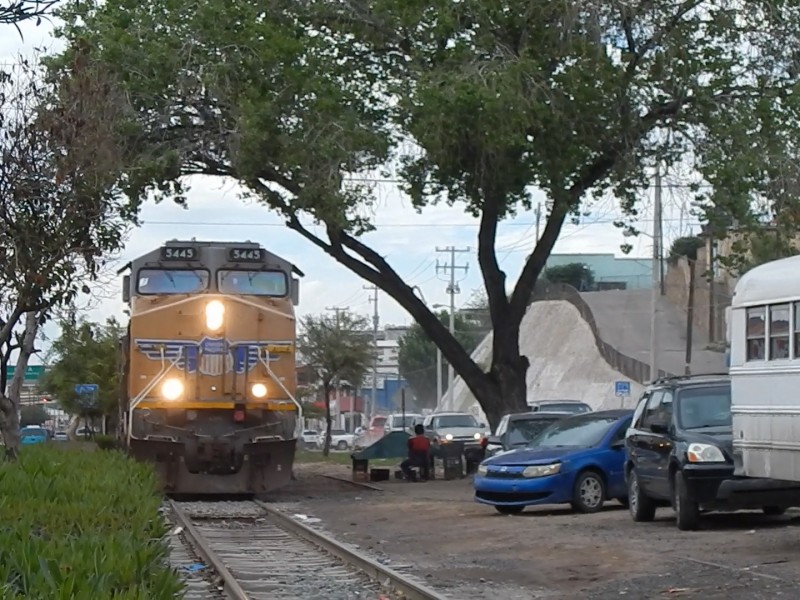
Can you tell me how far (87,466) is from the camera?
1499 centimetres

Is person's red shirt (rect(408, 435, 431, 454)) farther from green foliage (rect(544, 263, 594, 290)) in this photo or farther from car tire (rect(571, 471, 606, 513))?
green foliage (rect(544, 263, 594, 290))

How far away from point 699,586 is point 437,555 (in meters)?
4.26

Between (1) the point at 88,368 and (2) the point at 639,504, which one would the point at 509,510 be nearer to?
(2) the point at 639,504

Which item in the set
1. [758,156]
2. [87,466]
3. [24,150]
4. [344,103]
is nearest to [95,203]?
[24,150]

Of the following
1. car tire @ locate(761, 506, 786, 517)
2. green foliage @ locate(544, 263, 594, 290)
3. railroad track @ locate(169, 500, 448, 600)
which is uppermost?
green foliage @ locate(544, 263, 594, 290)

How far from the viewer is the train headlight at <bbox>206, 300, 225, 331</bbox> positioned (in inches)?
929

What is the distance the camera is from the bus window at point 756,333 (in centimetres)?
1373

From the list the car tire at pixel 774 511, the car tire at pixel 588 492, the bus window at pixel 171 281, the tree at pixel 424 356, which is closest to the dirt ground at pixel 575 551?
the car tire at pixel 774 511

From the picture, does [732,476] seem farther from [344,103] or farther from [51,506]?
[344,103]

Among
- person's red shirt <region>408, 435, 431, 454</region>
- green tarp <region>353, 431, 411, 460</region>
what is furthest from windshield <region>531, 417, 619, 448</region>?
green tarp <region>353, 431, 411, 460</region>

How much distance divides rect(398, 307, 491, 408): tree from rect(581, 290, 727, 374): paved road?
866 inches

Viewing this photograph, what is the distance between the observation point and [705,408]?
16.7 m

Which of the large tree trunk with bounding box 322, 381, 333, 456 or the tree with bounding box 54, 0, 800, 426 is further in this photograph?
the large tree trunk with bounding box 322, 381, 333, 456

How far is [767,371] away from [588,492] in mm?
A: 6649
